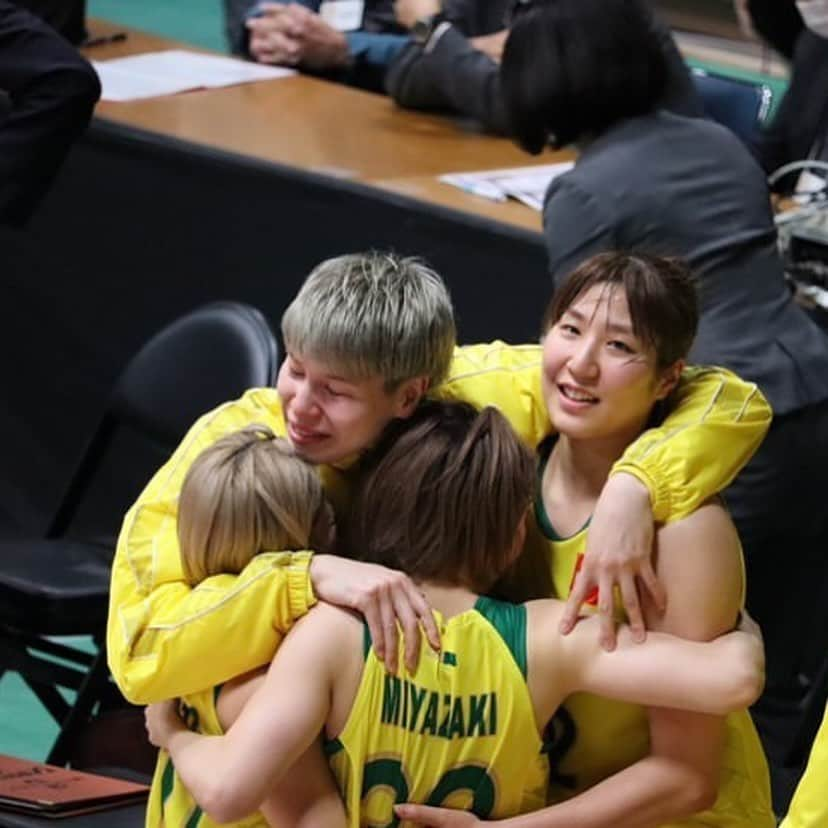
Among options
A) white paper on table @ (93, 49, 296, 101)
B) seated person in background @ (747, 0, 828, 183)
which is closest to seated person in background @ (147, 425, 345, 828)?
white paper on table @ (93, 49, 296, 101)

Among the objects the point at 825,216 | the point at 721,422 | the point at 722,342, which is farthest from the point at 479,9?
the point at 721,422

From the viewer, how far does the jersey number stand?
181 centimetres

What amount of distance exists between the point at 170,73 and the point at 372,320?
9.58 ft

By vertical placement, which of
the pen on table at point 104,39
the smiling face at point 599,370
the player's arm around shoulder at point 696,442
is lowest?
the pen on table at point 104,39

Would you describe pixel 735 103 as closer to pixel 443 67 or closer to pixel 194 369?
pixel 443 67

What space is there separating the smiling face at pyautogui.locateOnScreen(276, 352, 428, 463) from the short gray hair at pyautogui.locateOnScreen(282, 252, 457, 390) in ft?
0.04

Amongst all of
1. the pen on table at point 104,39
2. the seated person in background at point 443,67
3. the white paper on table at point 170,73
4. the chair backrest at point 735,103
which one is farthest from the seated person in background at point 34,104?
the chair backrest at point 735,103

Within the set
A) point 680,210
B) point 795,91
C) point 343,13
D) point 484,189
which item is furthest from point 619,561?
point 343,13

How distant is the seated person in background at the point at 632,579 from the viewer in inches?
73.3

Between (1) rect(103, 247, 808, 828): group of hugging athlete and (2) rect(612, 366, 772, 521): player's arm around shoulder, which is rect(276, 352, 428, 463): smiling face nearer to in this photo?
(1) rect(103, 247, 808, 828): group of hugging athlete

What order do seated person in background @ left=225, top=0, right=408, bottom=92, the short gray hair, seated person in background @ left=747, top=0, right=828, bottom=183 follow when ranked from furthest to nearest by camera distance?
seated person in background @ left=225, top=0, right=408, bottom=92, seated person in background @ left=747, top=0, right=828, bottom=183, the short gray hair

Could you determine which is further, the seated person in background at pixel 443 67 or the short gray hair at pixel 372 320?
the seated person in background at pixel 443 67

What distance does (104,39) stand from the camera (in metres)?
4.88

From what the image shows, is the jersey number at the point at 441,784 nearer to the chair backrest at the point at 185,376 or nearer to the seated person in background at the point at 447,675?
the seated person in background at the point at 447,675
